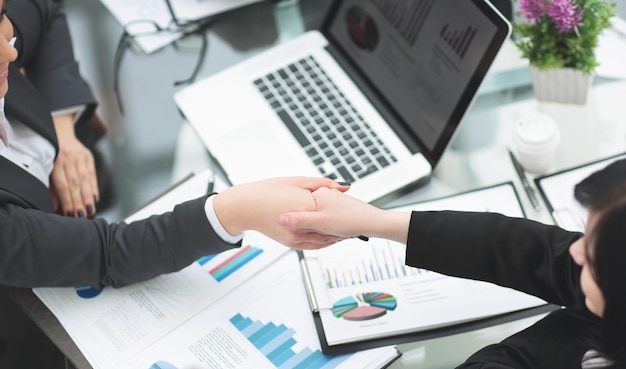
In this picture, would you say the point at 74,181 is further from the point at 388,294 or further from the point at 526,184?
the point at 526,184

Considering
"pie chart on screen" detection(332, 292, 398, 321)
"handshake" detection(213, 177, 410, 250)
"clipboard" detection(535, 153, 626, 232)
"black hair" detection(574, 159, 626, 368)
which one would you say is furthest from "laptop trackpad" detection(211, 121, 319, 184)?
"black hair" detection(574, 159, 626, 368)

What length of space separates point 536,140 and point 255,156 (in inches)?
16.4

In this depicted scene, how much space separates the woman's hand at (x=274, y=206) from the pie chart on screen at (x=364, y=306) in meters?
0.08

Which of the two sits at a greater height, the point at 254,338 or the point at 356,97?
the point at 356,97

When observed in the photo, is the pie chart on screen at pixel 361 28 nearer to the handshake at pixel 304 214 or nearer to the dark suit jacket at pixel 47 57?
the handshake at pixel 304 214

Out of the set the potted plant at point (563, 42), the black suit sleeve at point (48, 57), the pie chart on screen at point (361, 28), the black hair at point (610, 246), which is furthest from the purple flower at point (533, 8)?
the black suit sleeve at point (48, 57)

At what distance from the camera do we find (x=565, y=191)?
1.08 metres

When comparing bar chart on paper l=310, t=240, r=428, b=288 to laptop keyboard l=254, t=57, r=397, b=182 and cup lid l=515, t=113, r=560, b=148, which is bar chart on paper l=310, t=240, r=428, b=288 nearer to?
laptop keyboard l=254, t=57, r=397, b=182

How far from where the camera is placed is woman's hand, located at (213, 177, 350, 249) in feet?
3.23

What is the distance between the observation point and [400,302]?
100 cm

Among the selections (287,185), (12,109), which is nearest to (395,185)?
(287,185)

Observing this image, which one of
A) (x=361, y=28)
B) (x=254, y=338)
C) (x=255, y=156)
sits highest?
(x=361, y=28)

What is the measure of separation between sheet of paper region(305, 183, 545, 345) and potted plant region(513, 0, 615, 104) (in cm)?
21

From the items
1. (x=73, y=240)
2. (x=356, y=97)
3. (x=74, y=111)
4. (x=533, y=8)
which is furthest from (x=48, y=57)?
(x=533, y=8)
